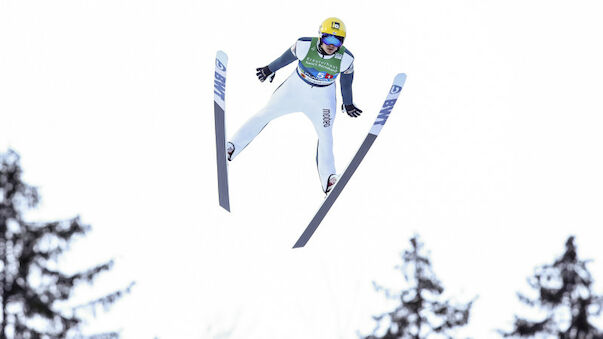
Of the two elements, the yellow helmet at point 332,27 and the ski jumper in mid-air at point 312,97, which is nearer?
the yellow helmet at point 332,27

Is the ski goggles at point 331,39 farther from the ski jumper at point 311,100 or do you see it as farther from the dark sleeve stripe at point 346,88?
the dark sleeve stripe at point 346,88

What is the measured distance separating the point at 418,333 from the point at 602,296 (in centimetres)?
328

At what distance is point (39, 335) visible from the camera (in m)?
13.1

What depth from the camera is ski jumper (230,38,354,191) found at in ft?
51.6

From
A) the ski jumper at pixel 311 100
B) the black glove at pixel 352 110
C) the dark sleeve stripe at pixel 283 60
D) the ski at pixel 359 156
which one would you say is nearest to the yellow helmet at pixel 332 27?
the ski jumper at pixel 311 100

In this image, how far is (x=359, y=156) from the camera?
53.1 ft

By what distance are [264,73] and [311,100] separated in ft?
2.37

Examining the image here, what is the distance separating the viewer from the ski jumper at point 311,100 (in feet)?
51.6

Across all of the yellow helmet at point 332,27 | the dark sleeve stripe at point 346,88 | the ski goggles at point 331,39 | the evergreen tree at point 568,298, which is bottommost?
the evergreen tree at point 568,298

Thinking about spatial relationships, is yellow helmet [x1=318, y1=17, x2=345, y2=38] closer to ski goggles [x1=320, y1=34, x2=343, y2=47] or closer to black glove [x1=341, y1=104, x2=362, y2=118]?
ski goggles [x1=320, y1=34, x2=343, y2=47]

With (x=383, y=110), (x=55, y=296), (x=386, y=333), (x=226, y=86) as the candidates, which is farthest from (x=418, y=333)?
(x=55, y=296)

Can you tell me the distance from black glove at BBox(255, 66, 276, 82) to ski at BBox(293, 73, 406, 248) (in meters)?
1.54

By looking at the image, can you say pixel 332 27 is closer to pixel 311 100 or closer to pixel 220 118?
pixel 311 100

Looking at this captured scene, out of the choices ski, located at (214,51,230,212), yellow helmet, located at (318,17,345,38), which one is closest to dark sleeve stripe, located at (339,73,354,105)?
yellow helmet, located at (318,17,345,38)
